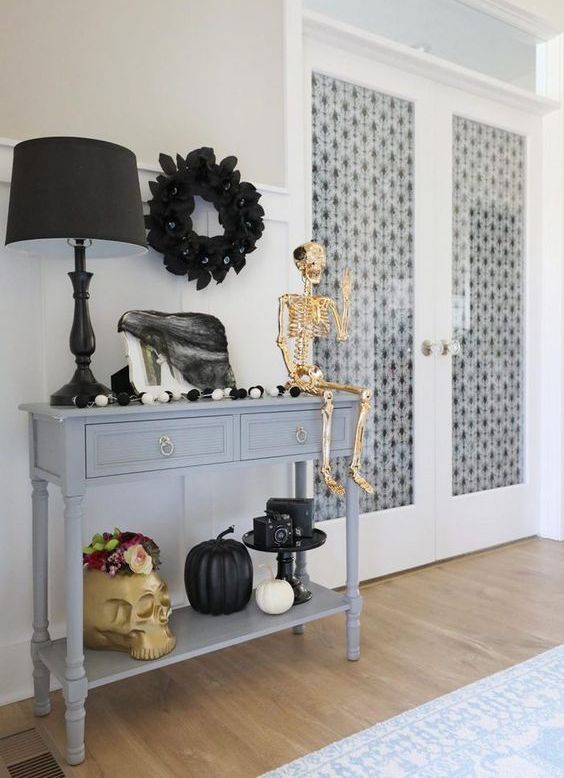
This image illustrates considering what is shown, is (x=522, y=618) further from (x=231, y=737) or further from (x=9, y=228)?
(x=9, y=228)

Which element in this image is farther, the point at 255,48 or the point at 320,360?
the point at 320,360

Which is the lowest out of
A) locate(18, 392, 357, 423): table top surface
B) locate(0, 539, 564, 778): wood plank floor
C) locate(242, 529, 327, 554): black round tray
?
locate(0, 539, 564, 778): wood plank floor

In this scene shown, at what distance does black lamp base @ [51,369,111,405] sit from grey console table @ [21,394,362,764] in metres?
0.05

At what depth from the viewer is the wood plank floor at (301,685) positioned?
1.59 m

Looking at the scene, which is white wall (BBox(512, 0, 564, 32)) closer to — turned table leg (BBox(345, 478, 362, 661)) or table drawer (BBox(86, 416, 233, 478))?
turned table leg (BBox(345, 478, 362, 661))

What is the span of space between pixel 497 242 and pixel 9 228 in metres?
2.41

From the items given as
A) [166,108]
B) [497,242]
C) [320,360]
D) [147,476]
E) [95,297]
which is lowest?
[147,476]

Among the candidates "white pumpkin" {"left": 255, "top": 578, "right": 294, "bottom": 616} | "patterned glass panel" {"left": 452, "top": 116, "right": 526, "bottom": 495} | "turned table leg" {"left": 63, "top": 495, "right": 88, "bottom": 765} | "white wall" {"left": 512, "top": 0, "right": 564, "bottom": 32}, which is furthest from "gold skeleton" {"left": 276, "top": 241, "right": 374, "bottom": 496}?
"white wall" {"left": 512, "top": 0, "right": 564, "bottom": 32}

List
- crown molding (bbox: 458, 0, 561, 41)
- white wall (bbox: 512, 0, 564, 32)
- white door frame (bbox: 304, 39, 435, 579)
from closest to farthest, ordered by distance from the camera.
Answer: white door frame (bbox: 304, 39, 435, 579) < crown molding (bbox: 458, 0, 561, 41) < white wall (bbox: 512, 0, 564, 32)

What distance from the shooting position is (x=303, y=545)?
203cm

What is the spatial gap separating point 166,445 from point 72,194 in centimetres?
63

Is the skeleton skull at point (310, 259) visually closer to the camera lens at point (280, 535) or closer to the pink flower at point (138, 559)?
the camera lens at point (280, 535)

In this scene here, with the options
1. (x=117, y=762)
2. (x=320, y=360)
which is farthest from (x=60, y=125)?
(x=117, y=762)

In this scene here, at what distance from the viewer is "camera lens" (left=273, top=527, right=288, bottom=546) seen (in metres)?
2.02
